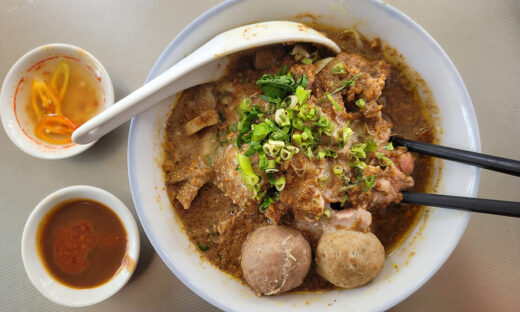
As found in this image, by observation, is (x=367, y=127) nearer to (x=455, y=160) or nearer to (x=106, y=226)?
(x=455, y=160)

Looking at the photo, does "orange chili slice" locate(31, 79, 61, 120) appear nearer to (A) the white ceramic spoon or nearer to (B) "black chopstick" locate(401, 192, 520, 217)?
(A) the white ceramic spoon

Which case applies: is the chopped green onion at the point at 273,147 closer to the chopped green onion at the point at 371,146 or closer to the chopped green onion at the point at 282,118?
the chopped green onion at the point at 282,118

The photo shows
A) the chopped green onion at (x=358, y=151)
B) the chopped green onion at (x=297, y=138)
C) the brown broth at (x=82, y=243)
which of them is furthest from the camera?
the brown broth at (x=82, y=243)

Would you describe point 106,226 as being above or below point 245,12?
below

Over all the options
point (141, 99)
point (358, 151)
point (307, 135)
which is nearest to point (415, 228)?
point (358, 151)

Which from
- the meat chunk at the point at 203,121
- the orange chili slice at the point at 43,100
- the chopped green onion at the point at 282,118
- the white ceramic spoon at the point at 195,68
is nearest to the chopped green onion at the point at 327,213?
the chopped green onion at the point at 282,118

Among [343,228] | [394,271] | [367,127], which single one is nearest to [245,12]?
[367,127]

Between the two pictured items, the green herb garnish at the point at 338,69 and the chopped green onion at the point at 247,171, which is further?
the green herb garnish at the point at 338,69
